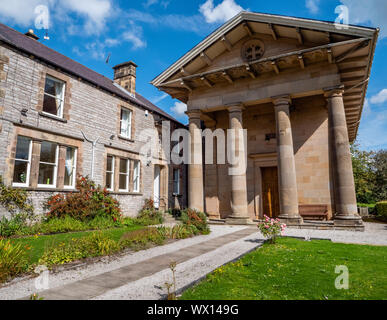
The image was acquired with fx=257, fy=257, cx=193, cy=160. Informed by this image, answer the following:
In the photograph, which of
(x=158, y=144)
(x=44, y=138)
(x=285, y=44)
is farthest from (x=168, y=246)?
(x=285, y=44)

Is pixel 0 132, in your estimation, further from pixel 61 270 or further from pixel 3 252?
pixel 61 270

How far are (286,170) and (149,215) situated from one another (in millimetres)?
8067

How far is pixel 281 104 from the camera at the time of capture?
1364cm

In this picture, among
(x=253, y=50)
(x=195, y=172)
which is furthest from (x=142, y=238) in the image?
(x=253, y=50)

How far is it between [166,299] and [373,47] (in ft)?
46.4

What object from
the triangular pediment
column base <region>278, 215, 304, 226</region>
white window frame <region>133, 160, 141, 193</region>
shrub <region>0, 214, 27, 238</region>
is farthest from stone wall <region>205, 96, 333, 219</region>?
shrub <region>0, 214, 27, 238</region>

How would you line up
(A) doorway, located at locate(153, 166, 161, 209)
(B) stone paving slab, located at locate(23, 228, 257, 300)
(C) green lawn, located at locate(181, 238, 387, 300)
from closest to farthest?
(C) green lawn, located at locate(181, 238, 387, 300) < (B) stone paving slab, located at locate(23, 228, 257, 300) < (A) doorway, located at locate(153, 166, 161, 209)

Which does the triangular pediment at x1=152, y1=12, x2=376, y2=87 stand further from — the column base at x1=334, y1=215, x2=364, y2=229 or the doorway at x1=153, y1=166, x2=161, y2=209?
the column base at x1=334, y1=215, x2=364, y2=229

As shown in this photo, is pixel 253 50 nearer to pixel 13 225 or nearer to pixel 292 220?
pixel 292 220

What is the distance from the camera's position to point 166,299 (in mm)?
3639

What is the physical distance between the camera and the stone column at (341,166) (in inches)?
458

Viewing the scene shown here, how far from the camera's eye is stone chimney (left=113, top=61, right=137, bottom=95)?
19.5 m

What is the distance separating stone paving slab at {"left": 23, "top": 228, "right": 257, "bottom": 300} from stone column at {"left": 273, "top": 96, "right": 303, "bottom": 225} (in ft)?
21.8

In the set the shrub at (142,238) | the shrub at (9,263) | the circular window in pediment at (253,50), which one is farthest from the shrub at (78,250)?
the circular window in pediment at (253,50)
